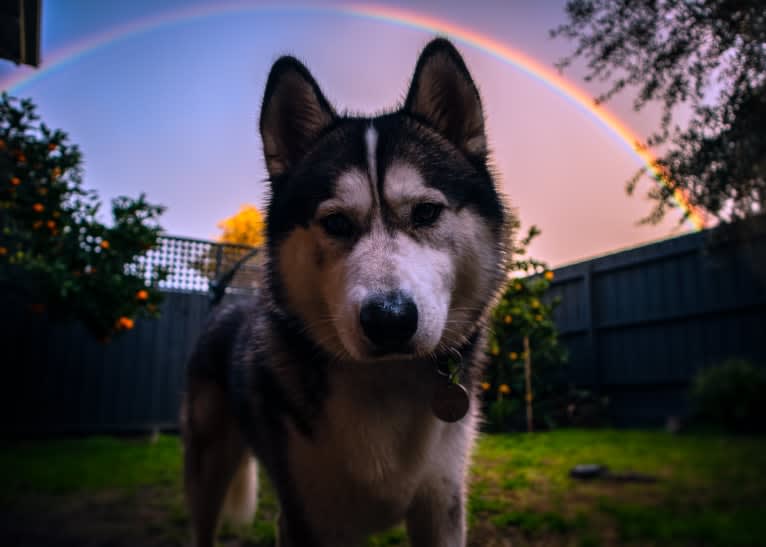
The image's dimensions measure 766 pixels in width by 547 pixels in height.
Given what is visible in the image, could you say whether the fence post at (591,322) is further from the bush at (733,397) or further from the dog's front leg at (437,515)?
the dog's front leg at (437,515)

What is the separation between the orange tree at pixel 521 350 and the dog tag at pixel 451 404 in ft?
13.1

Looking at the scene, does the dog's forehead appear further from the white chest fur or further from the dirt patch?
the dirt patch

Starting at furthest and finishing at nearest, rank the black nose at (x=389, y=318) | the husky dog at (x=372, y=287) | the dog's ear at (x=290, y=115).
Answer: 1. the dog's ear at (x=290, y=115)
2. the husky dog at (x=372, y=287)
3. the black nose at (x=389, y=318)

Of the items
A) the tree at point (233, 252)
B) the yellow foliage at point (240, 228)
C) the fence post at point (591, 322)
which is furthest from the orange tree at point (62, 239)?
the fence post at point (591, 322)

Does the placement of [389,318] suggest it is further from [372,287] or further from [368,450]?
[368,450]

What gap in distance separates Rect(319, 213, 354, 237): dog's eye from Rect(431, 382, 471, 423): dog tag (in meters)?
0.54

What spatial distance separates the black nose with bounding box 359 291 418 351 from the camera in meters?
1.14

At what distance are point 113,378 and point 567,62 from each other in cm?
727

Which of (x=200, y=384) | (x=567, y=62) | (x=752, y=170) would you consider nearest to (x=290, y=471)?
(x=200, y=384)

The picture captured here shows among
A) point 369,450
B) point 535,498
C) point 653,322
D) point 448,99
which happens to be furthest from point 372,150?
point 653,322

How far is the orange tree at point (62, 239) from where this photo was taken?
4934 millimetres

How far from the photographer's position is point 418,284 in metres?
1.22

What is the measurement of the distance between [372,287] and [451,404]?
1.59ft

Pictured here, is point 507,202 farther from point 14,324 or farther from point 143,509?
point 14,324
